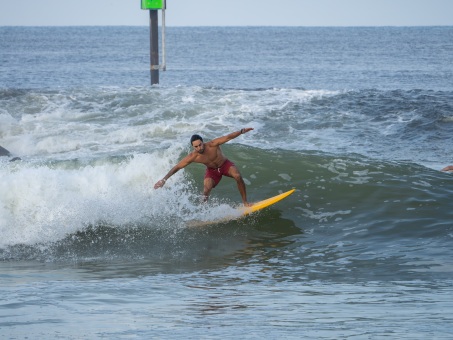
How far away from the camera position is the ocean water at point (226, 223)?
744 cm

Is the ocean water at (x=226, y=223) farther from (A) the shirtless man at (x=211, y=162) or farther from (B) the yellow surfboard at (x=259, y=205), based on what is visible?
(A) the shirtless man at (x=211, y=162)

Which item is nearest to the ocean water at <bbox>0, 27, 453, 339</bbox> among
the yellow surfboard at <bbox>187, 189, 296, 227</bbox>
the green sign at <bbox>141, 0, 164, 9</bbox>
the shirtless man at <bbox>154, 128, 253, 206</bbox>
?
the yellow surfboard at <bbox>187, 189, 296, 227</bbox>

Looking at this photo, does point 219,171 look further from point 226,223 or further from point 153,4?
point 153,4

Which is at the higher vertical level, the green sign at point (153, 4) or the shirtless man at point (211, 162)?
the green sign at point (153, 4)

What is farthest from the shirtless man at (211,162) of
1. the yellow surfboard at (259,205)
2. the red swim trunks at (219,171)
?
the yellow surfboard at (259,205)

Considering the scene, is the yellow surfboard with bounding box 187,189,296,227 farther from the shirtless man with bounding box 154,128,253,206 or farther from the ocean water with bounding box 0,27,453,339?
the shirtless man with bounding box 154,128,253,206

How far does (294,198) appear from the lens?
47.9ft

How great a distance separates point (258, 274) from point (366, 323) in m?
3.17

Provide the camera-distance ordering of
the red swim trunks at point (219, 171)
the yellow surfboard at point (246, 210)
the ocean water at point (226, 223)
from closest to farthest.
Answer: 1. the ocean water at point (226, 223)
2. the red swim trunks at point (219, 171)
3. the yellow surfboard at point (246, 210)

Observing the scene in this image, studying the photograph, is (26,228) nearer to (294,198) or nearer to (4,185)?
(4,185)

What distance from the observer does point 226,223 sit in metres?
13.2

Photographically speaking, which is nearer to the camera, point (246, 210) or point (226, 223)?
point (226, 223)

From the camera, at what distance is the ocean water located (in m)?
7.44

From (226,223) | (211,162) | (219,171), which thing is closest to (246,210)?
(226,223)
